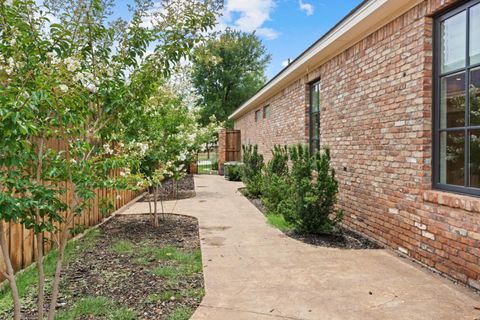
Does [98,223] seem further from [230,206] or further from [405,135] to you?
[405,135]

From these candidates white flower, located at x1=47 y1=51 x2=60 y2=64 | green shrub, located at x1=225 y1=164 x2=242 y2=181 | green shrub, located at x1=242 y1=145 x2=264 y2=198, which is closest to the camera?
white flower, located at x1=47 y1=51 x2=60 y2=64

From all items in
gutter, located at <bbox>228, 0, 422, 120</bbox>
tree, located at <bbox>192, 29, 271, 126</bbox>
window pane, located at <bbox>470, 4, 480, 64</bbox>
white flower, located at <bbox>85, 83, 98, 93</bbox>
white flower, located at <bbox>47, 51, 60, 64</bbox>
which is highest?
tree, located at <bbox>192, 29, 271, 126</bbox>

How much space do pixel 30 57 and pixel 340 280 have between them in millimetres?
3195

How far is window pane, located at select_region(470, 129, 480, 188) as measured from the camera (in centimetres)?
361

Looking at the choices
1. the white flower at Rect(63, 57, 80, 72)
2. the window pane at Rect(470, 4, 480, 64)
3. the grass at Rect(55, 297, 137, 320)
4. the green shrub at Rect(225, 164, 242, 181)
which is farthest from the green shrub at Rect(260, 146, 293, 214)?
the green shrub at Rect(225, 164, 242, 181)

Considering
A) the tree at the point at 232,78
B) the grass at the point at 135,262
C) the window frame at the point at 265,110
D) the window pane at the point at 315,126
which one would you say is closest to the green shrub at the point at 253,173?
the window frame at the point at 265,110

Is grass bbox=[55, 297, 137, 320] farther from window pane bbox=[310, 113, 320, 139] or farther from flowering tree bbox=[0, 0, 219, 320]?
window pane bbox=[310, 113, 320, 139]

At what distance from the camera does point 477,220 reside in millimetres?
3355

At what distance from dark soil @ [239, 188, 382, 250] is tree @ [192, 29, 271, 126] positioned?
26354 mm

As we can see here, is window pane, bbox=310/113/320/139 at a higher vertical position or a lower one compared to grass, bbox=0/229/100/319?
higher

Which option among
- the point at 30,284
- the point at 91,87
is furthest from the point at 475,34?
the point at 30,284

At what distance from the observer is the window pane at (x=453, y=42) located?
3.74 m

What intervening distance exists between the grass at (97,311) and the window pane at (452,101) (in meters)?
3.55

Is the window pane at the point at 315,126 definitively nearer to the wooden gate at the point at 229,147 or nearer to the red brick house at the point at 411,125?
the red brick house at the point at 411,125
